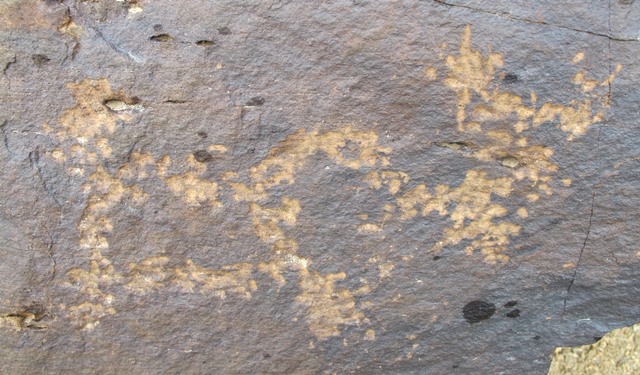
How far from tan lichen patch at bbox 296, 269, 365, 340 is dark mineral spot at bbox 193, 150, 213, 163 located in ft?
0.72

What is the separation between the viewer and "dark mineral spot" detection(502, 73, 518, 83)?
1153mm

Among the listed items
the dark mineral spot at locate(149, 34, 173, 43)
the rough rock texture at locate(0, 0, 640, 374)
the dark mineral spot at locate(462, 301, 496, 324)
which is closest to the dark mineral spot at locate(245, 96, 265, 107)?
the rough rock texture at locate(0, 0, 640, 374)

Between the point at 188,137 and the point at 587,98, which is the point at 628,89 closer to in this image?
the point at 587,98

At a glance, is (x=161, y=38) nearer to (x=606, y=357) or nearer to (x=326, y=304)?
(x=326, y=304)

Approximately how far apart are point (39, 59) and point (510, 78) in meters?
0.63

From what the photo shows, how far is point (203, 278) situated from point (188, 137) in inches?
8.5

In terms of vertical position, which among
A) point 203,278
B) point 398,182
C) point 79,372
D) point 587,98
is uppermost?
point 587,98

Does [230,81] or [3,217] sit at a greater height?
[230,81]

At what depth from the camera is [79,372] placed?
132 cm

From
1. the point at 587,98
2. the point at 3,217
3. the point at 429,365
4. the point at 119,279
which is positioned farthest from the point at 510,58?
the point at 3,217

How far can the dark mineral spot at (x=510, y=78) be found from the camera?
1.15 metres

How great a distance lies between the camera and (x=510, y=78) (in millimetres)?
1155

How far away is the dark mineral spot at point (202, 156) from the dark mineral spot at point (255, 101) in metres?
0.09

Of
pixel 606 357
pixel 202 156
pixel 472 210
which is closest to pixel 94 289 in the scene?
pixel 202 156
